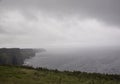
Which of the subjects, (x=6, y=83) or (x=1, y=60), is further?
(x=1, y=60)

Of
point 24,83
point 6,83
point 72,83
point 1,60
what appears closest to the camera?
point 6,83

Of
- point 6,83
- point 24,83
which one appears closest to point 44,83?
point 24,83

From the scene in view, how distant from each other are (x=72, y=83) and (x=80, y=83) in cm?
116

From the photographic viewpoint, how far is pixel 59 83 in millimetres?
22078

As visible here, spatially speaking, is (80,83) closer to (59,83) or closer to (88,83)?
(88,83)

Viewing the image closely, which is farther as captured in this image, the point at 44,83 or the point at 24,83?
the point at 44,83

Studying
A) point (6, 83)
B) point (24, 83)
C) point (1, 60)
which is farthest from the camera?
point (1, 60)

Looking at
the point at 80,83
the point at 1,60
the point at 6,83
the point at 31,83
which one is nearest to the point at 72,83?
the point at 80,83

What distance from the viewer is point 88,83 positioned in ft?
78.6

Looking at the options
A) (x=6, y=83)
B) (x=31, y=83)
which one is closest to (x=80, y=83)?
(x=31, y=83)

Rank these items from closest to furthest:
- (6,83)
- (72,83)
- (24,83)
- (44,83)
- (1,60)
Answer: (6,83) < (24,83) < (44,83) < (72,83) < (1,60)

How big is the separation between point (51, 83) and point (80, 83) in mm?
4388

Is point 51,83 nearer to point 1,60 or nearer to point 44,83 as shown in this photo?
point 44,83

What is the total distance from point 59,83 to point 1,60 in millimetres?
115341
